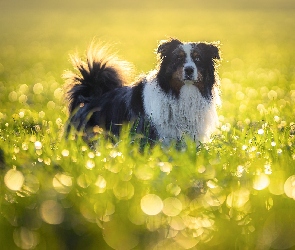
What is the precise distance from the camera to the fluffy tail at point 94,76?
7922 mm

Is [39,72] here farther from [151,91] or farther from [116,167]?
[116,167]

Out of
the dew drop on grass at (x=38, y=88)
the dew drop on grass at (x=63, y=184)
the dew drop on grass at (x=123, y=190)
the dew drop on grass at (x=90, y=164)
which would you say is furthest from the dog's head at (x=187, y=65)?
the dew drop on grass at (x=38, y=88)

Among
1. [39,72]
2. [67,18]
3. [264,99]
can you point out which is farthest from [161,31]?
[264,99]

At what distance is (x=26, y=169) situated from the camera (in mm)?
4680

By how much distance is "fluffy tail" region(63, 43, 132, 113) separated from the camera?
312 inches

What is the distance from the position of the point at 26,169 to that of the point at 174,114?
2811mm

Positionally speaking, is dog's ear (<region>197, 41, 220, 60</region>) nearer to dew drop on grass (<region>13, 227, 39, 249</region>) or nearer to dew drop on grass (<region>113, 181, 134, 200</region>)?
dew drop on grass (<region>113, 181, 134, 200</region>)

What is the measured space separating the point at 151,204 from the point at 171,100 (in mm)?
3361

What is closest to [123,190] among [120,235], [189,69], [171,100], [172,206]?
[172,206]

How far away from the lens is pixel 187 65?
6742 mm

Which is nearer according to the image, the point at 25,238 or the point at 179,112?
the point at 25,238

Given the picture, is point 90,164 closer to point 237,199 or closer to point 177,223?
point 177,223

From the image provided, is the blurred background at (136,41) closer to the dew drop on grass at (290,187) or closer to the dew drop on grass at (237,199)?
the dew drop on grass at (290,187)

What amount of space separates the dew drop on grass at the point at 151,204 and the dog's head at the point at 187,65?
300 cm
